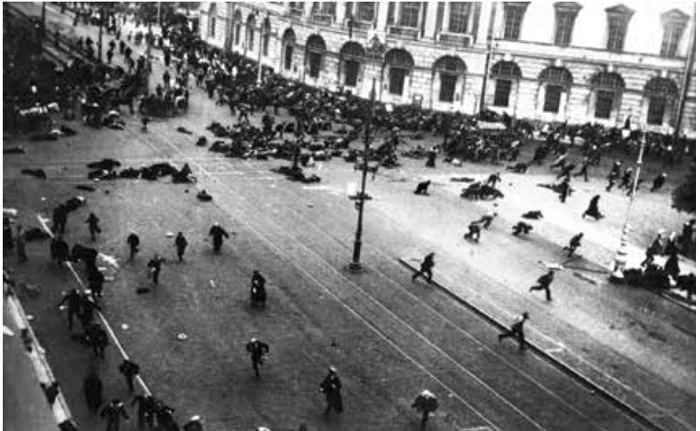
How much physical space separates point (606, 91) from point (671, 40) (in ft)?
16.6

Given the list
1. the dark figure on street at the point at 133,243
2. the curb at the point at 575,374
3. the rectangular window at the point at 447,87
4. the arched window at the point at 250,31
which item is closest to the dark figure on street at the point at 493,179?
the curb at the point at 575,374

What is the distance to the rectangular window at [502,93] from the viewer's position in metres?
57.4

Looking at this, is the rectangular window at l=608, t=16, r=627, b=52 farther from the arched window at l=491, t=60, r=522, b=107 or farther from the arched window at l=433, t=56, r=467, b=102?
the arched window at l=433, t=56, r=467, b=102

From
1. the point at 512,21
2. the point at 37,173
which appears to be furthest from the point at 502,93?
the point at 37,173

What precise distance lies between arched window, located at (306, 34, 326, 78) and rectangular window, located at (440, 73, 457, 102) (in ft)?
32.9

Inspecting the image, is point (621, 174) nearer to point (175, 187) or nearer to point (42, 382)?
point (175, 187)

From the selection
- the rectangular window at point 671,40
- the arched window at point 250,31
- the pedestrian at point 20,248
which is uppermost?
the rectangular window at point 671,40

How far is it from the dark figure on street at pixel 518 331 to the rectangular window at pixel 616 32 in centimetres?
3699

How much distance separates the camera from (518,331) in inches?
845

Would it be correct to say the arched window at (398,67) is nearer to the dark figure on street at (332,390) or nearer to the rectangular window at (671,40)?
the rectangular window at (671,40)

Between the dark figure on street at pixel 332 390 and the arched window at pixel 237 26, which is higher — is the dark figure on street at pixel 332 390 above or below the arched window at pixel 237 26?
below

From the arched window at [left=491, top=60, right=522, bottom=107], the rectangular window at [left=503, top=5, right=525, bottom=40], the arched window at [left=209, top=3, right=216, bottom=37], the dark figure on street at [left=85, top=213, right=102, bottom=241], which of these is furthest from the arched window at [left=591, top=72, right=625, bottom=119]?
the arched window at [left=209, top=3, right=216, bottom=37]

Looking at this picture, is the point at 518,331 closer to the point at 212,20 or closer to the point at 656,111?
the point at 656,111

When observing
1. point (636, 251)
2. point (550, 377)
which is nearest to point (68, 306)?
point (550, 377)
